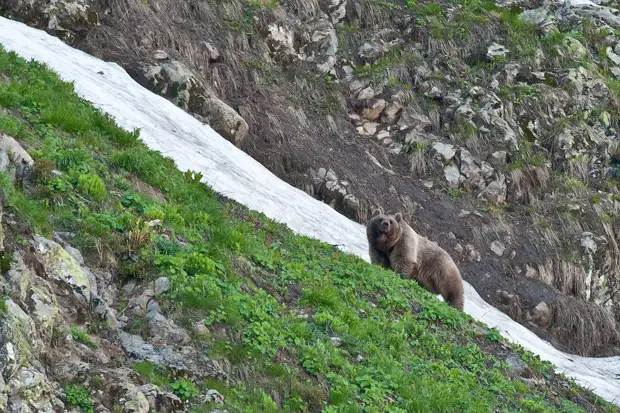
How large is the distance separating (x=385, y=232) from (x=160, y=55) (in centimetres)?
855

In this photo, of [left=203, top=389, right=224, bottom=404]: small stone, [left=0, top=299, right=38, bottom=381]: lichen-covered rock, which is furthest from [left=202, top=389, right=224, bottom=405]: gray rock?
[left=0, top=299, right=38, bottom=381]: lichen-covered rock

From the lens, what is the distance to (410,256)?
52.8 ft

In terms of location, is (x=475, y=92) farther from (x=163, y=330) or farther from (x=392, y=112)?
(x=163, y=330)

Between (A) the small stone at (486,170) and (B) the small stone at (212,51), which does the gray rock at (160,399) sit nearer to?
(B) the small stone at (212,51)

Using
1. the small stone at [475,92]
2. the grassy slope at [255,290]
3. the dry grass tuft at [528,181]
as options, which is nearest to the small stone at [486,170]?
the dry grass tuft at [528,181]

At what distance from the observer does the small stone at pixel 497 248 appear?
23.1 meters

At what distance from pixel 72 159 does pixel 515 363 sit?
7.53 metres

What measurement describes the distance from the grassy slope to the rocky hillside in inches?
283

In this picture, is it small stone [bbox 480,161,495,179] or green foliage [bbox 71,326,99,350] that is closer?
green foliage [bbox 71,326,99,350]

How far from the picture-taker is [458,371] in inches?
456

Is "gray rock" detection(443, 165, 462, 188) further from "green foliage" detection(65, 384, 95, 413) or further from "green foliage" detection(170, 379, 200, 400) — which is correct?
"green foliage" detection(65, 384, 95, 413)

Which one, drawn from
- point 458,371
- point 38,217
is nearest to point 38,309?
point 38,217

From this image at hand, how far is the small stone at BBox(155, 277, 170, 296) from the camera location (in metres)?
9.16

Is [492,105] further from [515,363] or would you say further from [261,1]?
[515,363]
